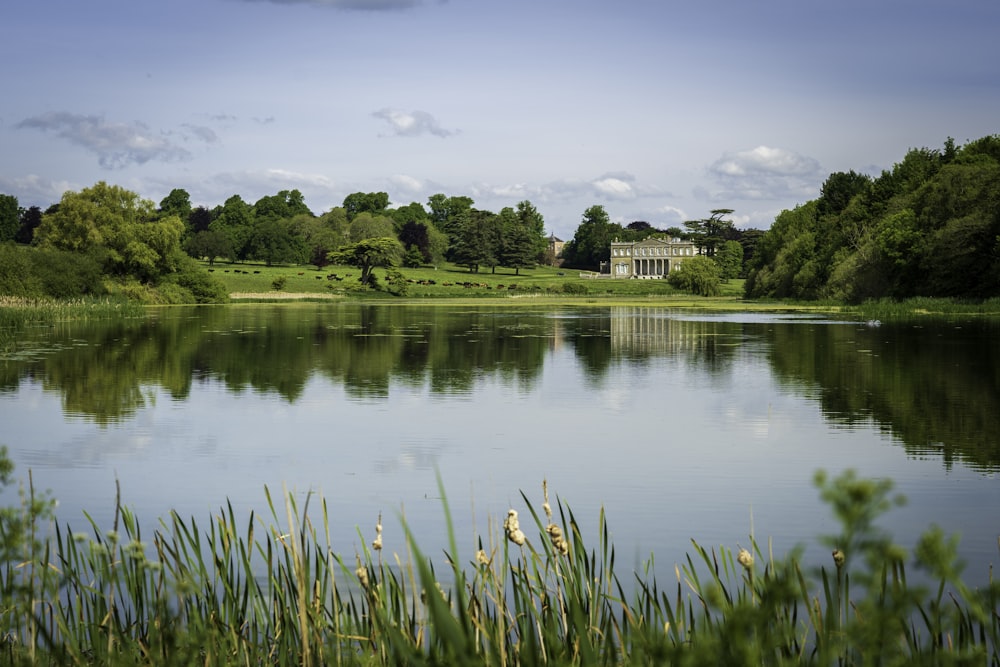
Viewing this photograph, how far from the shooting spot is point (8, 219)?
155875 mm

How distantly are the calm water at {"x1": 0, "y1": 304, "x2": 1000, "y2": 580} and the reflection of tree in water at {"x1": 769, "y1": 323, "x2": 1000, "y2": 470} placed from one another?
0.09 meters

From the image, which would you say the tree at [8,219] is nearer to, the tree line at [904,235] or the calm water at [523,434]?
the tree line at [904,235]

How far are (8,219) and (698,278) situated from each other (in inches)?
4092

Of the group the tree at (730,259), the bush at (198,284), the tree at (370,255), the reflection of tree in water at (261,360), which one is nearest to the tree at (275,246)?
the tree at (370,255)

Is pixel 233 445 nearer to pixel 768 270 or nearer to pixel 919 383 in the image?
pixel 919 383

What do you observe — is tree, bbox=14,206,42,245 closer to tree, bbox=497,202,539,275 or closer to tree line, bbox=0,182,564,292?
tree line, bbox=0,182,564,292

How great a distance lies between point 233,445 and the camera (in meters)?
13.7

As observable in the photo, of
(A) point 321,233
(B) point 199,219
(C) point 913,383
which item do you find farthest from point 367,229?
(C) point 913,383

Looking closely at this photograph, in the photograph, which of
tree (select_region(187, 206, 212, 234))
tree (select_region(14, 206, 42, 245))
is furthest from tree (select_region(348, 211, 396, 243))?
tree (select_region(14, 206, 42, 245))

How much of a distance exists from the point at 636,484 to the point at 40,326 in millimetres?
39323

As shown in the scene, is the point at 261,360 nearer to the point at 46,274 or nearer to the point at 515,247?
the point at 46,274

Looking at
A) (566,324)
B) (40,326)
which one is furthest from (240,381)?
(566,324)

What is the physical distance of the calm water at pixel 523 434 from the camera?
9.50 meters

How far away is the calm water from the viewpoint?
9.50 meters
